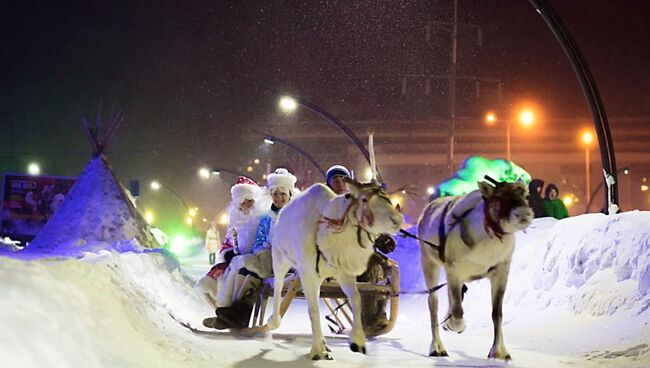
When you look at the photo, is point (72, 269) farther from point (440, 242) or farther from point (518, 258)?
point (518, 258)

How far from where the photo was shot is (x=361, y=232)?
7.64m

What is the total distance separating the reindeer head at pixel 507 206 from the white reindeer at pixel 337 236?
126cm

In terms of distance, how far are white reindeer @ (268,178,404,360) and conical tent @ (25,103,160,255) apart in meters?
15.9

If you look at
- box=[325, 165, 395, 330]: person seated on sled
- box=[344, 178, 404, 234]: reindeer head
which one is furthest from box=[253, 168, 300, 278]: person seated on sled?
box=[344, 178, 404, 234]: reindeer head

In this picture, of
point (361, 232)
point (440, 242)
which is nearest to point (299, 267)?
point (361, 232)

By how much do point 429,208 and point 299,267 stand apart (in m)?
2.29

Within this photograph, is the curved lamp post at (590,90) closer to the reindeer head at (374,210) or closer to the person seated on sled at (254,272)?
the person seated on sled at (254,272)

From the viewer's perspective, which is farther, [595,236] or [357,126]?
[357,126]

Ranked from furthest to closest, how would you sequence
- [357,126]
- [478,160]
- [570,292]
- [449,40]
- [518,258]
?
[357,126] < [449,40] < [518,258] < [478,160] < [570,292]

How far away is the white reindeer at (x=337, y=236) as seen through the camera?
7305 millimetres

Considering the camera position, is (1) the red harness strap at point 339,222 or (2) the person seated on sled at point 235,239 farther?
(2) the person seated on sled at point 235,239

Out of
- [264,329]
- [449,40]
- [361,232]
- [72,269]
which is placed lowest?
[264,329]

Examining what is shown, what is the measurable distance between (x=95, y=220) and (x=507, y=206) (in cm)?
1878

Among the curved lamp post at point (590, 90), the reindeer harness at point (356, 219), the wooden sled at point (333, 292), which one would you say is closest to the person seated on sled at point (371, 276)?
the wooden sled at point (333, 292)
